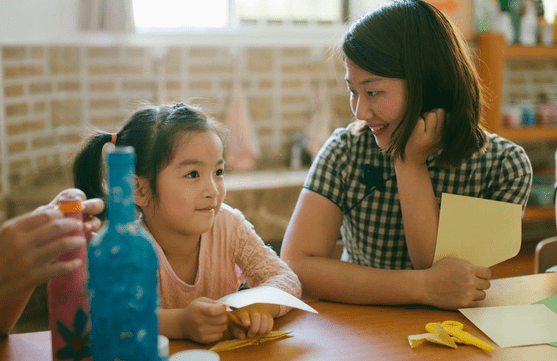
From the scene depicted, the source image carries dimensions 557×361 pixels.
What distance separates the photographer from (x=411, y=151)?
115cm

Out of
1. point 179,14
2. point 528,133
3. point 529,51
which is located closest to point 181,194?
point 179,14

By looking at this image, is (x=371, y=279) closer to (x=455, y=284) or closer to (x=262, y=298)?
(x=455, y=284)

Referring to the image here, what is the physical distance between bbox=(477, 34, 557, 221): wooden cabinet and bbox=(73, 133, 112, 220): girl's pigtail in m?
2.40

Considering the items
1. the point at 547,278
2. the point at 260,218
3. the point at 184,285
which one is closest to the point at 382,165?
the point at 547,278

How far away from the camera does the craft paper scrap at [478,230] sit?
103 centimetres

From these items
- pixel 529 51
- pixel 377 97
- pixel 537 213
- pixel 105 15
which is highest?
pixel 105 15

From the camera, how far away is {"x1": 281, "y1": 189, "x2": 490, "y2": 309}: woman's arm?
979 mm

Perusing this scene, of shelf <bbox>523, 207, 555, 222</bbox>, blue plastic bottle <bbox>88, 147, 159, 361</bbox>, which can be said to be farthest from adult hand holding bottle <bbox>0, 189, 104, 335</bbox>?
shelf <bbox>523, 207, 555, 222</bbox>

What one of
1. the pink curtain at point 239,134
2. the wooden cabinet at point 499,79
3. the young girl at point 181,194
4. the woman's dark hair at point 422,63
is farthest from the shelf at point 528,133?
the young girl at point 181,194

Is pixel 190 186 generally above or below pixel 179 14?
below

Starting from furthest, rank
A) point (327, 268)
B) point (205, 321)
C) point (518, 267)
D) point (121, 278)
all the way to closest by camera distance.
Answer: point (518, 267) < point (327, 268) < point (205, 321) < point (121, 278)

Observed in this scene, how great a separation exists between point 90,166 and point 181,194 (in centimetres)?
18

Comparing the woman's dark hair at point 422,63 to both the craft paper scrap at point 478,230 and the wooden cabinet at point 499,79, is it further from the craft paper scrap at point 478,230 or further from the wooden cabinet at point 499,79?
the wooden cabinet at point 499,79

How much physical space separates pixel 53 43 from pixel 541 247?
88.6 inches
